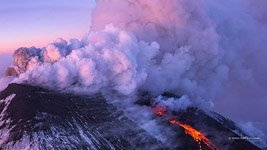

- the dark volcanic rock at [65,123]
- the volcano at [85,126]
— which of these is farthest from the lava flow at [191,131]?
the dark volcanic rock at [65,123]

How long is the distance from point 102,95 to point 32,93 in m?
17.0

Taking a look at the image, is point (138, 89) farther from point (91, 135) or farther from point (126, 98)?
point (91, 135)

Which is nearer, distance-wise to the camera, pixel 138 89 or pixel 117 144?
pixel 117 144

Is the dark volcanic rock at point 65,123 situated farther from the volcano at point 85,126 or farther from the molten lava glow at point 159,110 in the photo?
the molten lava glow at point 159,110

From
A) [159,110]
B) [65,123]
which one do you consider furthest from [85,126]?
[159,110]

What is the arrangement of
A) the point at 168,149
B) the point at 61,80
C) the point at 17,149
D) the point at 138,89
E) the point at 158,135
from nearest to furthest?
the point at 17,149, the point at 168,149, the point at 158,135, the point at 61,80, the point at 138,89

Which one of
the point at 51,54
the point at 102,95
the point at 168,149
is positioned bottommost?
the point at 168,149

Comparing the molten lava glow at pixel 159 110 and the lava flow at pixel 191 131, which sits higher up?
the molten lava glow at pixel 159 110

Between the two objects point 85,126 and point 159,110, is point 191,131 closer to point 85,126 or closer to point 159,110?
point 159,110

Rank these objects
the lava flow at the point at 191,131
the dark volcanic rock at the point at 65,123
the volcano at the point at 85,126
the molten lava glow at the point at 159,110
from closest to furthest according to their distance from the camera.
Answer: the dark volcanic rock at the point at 65,123 → the volcano at the point at 85,126 → the lava flow at the point at 191,131 → the molten lava glow at the point at 159,110

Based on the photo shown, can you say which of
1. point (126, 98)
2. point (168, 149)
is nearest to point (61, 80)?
point (126, 98)

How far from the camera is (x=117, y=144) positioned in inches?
3487

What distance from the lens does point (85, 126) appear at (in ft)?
311

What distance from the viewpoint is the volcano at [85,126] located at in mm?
88250
